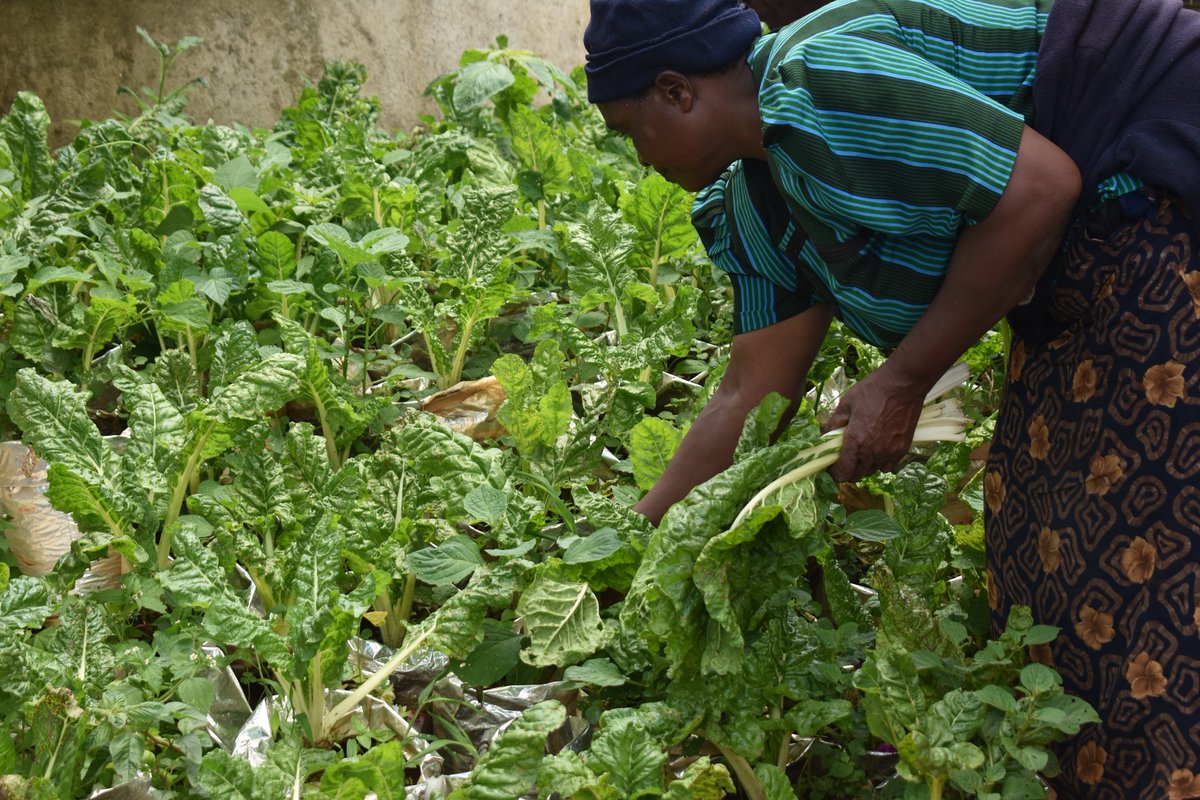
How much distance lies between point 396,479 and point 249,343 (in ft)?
2.13

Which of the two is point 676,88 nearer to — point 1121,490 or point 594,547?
point 594,547

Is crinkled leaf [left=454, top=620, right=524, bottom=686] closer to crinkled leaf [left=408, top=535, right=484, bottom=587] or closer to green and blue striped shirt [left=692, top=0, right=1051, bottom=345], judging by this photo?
crinkled leaf [left=408, top=535, right=484, bottom=587]

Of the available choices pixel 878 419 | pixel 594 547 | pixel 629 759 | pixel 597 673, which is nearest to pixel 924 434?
pixel 878 419

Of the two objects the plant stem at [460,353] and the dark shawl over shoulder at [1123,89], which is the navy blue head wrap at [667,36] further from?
the plant stem at [460,353]

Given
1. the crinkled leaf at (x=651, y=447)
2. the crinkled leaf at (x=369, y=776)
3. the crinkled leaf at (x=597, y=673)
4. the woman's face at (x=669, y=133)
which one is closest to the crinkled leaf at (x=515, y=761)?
the crinkled leaf at (x=369, y=776)

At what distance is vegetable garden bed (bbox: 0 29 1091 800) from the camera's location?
2.02 m

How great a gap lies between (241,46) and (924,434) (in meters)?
3.69

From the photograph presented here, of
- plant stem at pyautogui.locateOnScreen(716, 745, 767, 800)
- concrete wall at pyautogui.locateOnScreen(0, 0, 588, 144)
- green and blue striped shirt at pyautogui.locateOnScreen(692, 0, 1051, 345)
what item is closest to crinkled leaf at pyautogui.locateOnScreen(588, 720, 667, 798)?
plant stem at pyautogui.locateOnScreen(716, 745, 767, 800)

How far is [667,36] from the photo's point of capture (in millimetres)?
2039

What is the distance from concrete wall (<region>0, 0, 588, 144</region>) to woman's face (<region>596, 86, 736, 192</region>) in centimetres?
318

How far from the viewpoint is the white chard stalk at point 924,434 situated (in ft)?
6.77

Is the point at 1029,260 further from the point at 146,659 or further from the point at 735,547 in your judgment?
the point at 146,659

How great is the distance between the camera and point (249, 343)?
10.1 feet

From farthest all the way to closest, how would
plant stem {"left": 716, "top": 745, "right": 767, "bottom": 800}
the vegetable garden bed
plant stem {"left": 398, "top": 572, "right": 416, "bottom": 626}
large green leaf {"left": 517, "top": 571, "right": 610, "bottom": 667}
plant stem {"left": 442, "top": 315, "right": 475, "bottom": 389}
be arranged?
1. plant stem {"left": 442, "top": 315, "right": 475, "bottom": 389}
2. plant stem {"left": 398, "top": 572, "right": 416, "bottom": 626}
3. large green leaf {"left": 517, "top": 571, "right": 610, "bottom": 667}
4. plant stem {"left": 716, "top": 745, "right": 767, "bottom": 800}
5. the vegetable garden bed
